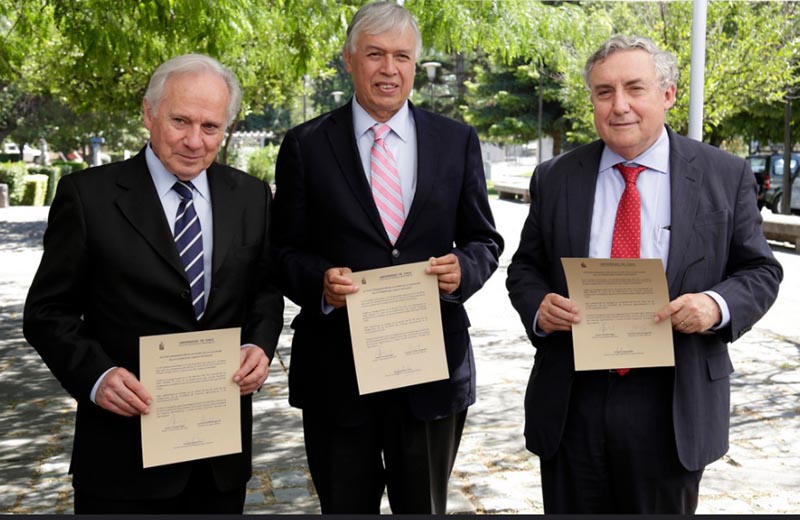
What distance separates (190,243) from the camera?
3.10 meters

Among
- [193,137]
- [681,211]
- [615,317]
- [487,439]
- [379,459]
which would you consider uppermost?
[193,137]

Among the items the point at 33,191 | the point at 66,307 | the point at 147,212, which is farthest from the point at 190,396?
the point at 33,191

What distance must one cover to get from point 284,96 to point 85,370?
23.5 metres

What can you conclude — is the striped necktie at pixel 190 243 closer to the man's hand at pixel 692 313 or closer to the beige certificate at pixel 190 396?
the beige certificate at pixel 190 396

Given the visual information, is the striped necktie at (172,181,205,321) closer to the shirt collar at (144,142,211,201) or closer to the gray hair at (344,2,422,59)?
the shirt collar at (144,142,211,201)

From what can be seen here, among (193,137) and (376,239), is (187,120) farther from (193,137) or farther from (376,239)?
(376,239)

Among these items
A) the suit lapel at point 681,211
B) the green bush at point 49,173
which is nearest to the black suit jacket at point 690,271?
the suit lapel at point 681,211

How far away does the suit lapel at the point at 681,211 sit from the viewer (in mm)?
3162

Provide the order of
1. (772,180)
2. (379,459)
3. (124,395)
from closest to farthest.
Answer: (124,395)
(379,459)
(772,180)

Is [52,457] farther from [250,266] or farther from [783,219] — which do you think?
[783,219]

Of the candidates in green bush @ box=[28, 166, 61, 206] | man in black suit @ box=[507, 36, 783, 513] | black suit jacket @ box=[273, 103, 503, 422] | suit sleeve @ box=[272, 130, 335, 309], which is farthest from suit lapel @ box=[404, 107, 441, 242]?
green bush @ box=[28, 166, 61, 206]

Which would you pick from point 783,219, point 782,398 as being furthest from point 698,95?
point 783,219

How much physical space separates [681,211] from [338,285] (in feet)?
3.71

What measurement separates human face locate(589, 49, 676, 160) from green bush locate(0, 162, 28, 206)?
34930 millimetres
